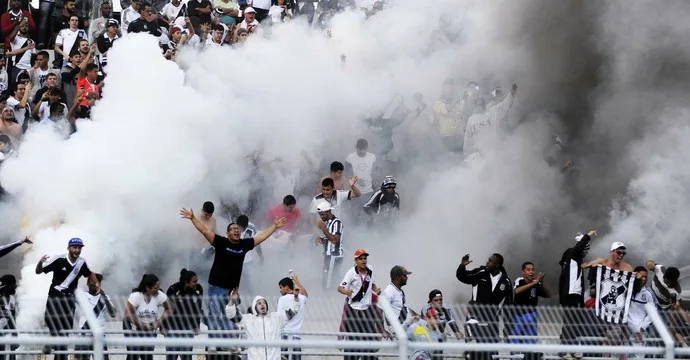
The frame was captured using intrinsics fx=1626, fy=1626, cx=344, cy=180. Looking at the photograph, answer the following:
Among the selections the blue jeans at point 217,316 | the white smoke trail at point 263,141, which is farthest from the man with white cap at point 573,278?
the blue jeans at point 217,316

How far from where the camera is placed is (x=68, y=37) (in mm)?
24172

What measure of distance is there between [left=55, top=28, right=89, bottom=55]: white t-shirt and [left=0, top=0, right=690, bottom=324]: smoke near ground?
2178 millimetres

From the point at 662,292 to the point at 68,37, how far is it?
10.4 meters

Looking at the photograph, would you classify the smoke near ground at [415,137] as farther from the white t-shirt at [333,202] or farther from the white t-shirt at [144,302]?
the white t-shirt at [144,302]

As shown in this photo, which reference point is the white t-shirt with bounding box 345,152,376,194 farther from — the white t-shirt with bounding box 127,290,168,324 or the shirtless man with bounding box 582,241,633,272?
the white t-shirt with bounding box 127,290,168,324

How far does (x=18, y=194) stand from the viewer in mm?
19984

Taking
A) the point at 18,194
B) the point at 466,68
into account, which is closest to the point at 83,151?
the point at 18,194

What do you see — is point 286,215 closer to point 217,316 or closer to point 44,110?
point 44,110

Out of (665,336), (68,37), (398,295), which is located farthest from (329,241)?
(665,336)

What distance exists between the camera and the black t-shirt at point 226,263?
17000mm

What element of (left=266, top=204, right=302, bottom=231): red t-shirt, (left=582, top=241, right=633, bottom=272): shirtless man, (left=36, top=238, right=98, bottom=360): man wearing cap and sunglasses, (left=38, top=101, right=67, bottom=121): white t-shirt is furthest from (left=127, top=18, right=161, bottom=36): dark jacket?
(left=582, top=241, right=633, bottom=272): shirtless man

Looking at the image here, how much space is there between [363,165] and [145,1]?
4.65 meters

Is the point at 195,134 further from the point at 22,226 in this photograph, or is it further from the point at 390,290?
the point at 390,290

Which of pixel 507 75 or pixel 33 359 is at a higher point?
pixel 507 75
